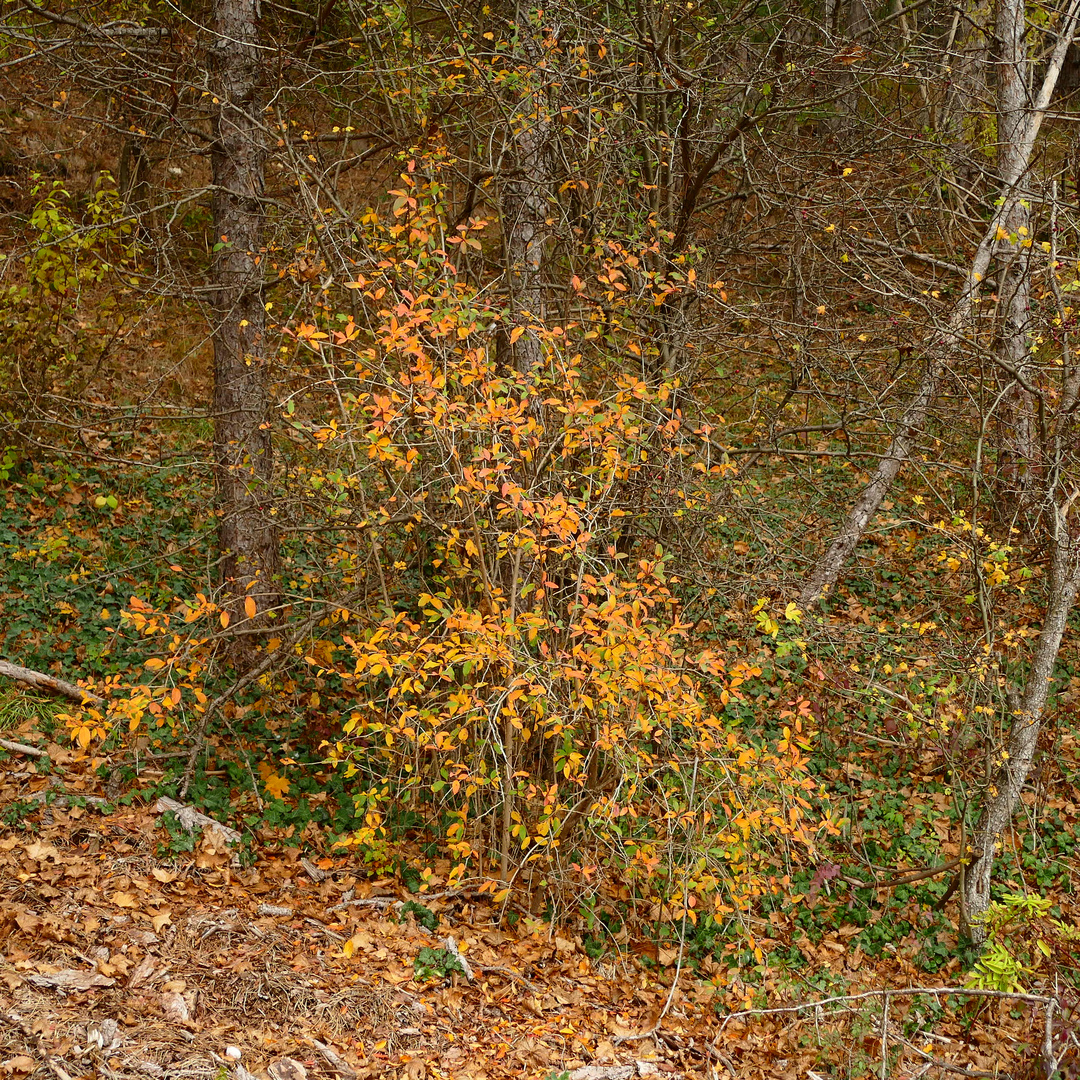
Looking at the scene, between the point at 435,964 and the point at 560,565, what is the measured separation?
214 cm

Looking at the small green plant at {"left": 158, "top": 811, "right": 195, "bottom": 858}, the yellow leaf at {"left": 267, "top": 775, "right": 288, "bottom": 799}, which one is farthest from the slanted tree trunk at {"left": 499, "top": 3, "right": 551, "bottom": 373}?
the small green plant at {"left": 158, "top": 811, "right": 195, "bottom": 858}

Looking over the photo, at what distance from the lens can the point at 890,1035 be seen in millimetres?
4996

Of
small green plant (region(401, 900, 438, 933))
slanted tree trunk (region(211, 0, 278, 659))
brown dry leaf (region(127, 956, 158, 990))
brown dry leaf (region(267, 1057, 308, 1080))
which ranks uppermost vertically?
slanted tree trunk (region(211, 0, 278, 659))

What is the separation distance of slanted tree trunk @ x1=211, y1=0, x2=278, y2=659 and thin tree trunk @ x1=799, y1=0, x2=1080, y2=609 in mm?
4009

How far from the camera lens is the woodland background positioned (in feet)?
15.9

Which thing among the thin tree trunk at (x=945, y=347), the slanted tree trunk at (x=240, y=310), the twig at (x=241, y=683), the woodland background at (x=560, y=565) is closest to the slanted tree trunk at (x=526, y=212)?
the woodland background at (x=560, y=565)

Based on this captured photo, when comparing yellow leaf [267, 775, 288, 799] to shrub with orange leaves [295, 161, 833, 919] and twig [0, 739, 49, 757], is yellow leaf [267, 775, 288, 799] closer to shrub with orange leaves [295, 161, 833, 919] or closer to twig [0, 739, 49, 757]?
shrub with orange leaves [295, 161, 833, 919]

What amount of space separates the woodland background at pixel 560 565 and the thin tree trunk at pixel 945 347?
0.16 feet

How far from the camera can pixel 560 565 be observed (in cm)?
534

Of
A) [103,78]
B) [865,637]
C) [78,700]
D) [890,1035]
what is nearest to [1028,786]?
[865,637]

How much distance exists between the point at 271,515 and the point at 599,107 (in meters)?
3.23

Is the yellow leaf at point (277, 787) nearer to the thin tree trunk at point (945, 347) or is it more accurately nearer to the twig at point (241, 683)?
the twig at point (241, 683)

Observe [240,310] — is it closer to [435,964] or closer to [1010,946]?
[435,964]

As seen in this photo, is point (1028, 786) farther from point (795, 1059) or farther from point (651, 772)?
point (651, 772)
